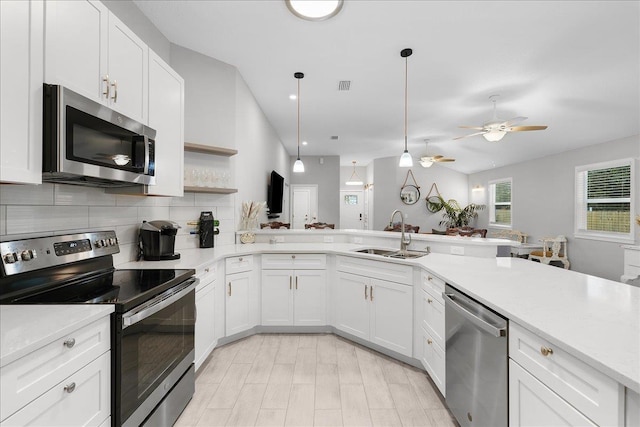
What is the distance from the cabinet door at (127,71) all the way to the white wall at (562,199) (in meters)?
6.52

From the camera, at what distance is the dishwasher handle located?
49.4 inches

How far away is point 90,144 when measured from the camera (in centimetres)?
141

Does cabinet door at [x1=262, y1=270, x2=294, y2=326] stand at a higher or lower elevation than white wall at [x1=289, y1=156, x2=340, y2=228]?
lower

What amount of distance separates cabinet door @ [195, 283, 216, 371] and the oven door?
0.87ft

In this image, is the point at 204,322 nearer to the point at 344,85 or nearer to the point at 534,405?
the point at 534,405

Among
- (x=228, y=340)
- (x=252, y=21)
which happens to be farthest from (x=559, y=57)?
(x=228, y=340)

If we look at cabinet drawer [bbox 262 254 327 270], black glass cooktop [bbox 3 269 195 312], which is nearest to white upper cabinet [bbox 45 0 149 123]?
black glass cooktop [bbox 3 269 195 312]

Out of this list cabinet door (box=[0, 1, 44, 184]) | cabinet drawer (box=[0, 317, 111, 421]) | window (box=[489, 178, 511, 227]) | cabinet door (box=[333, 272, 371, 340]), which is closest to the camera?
cabinet drawer (box=[0, 317, 111, 421])

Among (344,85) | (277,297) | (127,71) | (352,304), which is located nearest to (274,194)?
(344,85)

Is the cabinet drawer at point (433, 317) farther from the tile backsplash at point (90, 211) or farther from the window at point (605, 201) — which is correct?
the window at point (605, 201)

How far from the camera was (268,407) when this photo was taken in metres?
1.92

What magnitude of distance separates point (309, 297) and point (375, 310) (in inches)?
29.2

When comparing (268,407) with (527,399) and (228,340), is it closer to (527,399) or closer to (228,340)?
(228,340)

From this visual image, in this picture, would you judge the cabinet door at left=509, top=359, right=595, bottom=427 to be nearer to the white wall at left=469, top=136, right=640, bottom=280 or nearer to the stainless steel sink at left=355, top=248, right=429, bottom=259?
the stainless steel sink at left=355, top=248, right=429, bottom=259
